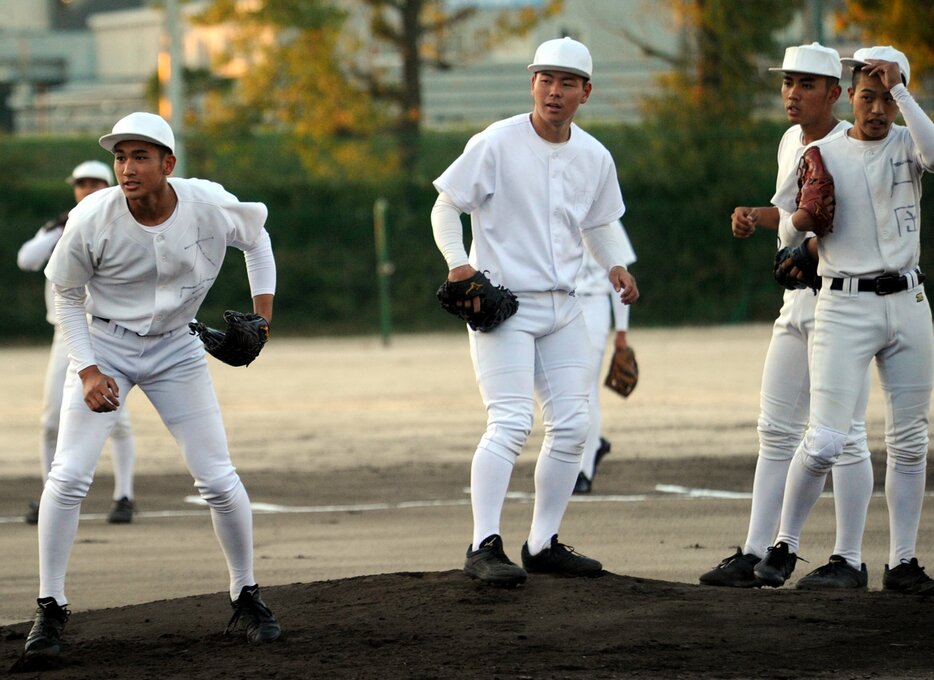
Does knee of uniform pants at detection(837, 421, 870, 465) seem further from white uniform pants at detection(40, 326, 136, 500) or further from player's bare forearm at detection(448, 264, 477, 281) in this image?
white uniform pants at detection(40, 326, 136, 500)

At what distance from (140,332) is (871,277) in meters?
3.01

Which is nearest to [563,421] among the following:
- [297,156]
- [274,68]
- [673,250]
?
[673,250]

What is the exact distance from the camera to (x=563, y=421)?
23.0 feet

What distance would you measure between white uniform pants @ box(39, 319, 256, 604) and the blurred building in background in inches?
812

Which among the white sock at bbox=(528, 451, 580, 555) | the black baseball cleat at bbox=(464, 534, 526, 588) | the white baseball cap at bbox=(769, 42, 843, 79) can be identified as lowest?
the black baseball cleat at bbox=(464, 534, 526, 588)

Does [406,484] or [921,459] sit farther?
[406,484]

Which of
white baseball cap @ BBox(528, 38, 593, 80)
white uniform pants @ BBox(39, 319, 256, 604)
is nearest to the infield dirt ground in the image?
white uniform pants @ BBox(39, 319, 256, 604)

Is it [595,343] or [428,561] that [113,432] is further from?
[595,343]

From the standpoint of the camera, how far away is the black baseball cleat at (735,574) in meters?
7.29

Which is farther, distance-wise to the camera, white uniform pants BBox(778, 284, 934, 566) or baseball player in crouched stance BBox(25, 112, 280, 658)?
white uniform pants BBox(778, 284, 934, 566)

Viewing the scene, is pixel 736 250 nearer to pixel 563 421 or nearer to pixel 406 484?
pixel 406 484

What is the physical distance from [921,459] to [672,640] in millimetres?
1777

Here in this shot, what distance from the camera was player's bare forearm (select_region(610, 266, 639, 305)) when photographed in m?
7.15

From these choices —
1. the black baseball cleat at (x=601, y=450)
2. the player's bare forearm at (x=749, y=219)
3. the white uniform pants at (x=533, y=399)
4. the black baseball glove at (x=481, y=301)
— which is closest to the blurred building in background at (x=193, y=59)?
the black baseball cleat at (x=601, y=450)
